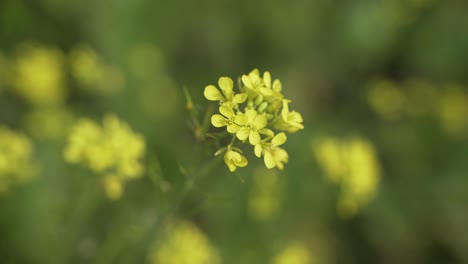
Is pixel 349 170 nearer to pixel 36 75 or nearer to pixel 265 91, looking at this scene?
pixel 265 91

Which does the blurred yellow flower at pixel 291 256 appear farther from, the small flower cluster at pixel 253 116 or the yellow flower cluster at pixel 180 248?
the small flower cluster at pixel 253 116

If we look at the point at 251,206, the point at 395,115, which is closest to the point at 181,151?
the point at 251,206

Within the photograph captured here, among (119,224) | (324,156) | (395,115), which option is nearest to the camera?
(119,224)

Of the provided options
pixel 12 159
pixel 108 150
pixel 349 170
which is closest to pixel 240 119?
pixel 108 150

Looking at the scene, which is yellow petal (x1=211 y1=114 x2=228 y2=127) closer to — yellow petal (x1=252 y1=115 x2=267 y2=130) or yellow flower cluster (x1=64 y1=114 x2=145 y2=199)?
yellow petal (x1=252 y1=115 x2=267 y2=130)

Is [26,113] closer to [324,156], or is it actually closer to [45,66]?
[45,66]

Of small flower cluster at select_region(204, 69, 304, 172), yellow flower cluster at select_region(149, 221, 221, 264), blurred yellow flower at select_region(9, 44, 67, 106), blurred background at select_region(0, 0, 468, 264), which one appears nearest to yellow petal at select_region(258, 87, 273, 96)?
small flower cluster at select_region(204, 69, 304, 172)

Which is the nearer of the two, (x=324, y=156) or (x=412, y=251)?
(x=324, y=156)
